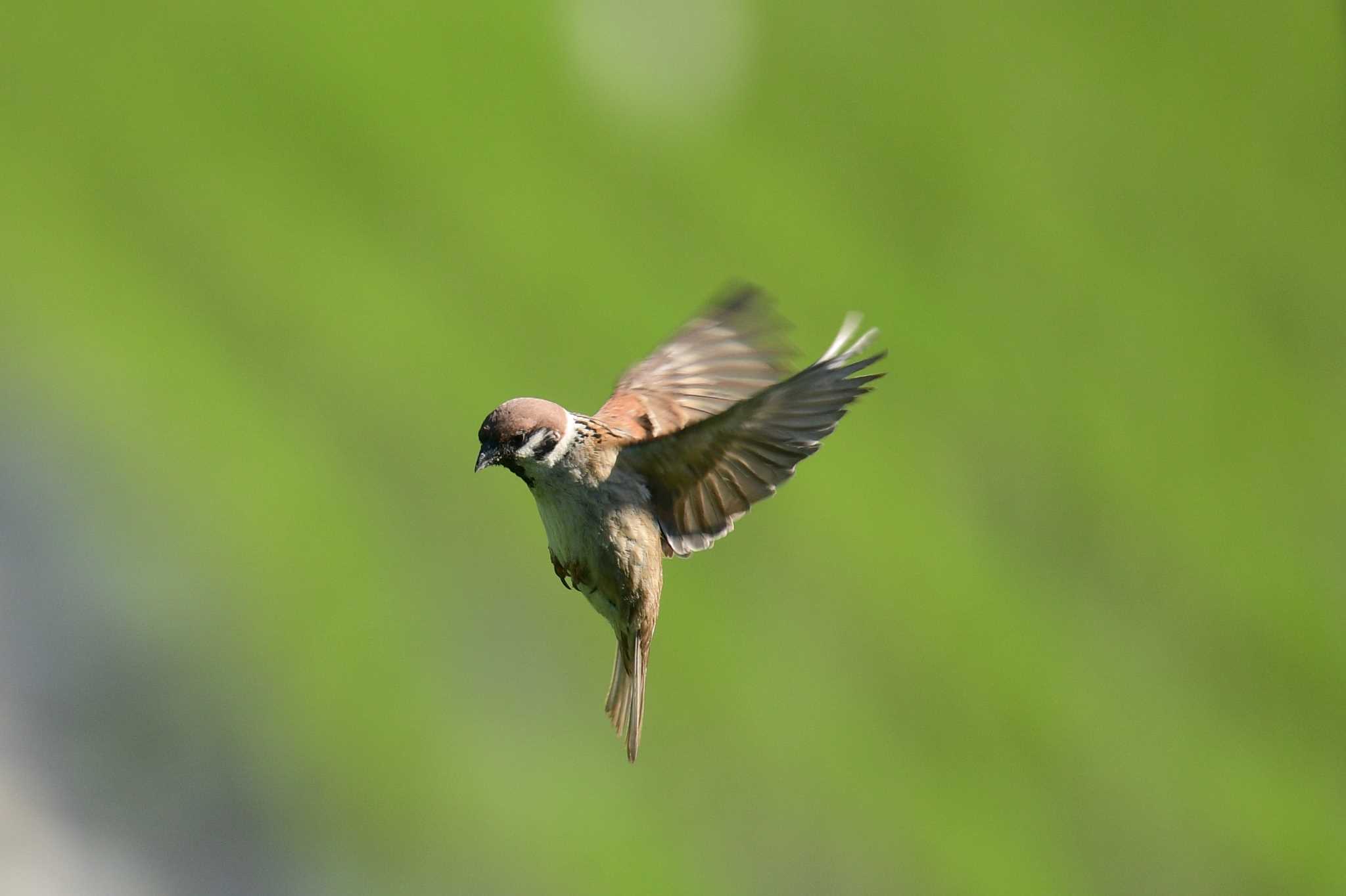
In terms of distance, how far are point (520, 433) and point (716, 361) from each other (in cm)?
70

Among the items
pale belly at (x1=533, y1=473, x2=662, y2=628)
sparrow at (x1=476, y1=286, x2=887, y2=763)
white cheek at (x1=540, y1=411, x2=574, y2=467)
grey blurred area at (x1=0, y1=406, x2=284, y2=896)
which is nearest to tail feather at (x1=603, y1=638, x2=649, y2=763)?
sparrow at (x1=476, y1=286, x2=887, y2=763)

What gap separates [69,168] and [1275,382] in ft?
17.6

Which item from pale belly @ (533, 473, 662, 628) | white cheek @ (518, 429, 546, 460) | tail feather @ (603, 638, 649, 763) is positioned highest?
white cheek @ (518, 429, 546, 460)

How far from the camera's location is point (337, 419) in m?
5.95

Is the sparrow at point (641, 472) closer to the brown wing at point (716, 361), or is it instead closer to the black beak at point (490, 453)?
the black beak at point (490, 453)

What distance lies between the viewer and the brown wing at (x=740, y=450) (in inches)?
59.7

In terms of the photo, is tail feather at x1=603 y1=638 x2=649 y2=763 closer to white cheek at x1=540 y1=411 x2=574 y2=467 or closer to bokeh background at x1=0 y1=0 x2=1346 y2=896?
white cheek at x1=540 y1=411 x2=574 y2=467

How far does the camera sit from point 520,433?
1.45m

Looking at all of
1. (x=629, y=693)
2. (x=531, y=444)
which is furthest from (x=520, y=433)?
(x=629, y=693)

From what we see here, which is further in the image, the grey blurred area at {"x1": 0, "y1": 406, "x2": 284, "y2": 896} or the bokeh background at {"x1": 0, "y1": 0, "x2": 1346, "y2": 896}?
the bokeh background at {"x1": 0, "y1": 0, "x2": 1346, "y2": 896}

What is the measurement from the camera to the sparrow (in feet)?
4.88

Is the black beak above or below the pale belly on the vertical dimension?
above

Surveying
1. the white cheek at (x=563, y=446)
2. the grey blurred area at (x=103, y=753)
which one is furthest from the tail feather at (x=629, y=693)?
the grey blurred area at (x=103, y=753)

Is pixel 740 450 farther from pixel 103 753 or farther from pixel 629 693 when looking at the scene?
pixel 103 753
